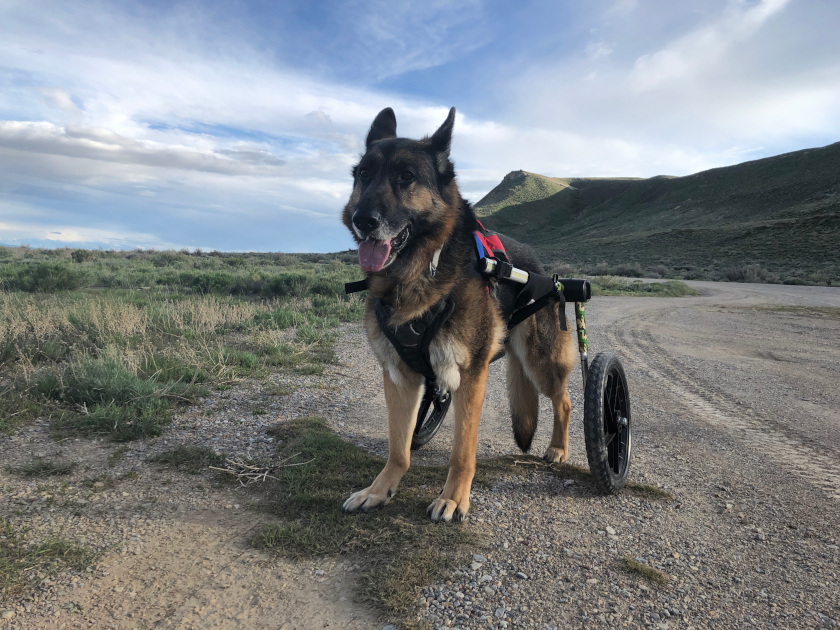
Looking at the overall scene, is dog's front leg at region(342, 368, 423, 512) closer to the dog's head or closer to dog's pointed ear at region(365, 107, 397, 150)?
the dog's head

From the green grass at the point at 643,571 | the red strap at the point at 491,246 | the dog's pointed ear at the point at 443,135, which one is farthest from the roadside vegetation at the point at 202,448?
the dog's pointed ear at the point at 443,135

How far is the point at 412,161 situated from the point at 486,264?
81cm

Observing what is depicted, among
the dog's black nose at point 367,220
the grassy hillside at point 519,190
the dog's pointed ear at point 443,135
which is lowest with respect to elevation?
the dog's black nose at point 367,220

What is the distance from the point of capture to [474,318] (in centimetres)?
311

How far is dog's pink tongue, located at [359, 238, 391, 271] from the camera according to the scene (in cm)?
291

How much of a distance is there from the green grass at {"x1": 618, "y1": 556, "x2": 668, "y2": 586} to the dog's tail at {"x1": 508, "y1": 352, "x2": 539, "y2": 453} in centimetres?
147

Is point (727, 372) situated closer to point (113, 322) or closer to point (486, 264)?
point (486, 264)

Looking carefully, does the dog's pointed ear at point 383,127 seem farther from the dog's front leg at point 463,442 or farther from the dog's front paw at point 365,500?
the dog's front paw at point 365,500

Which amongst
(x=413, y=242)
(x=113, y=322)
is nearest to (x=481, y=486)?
(x=413, y=242)

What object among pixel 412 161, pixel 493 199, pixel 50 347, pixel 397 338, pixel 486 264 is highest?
pixel 493 199

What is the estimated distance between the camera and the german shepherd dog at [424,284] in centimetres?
297

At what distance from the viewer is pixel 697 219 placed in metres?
82.8

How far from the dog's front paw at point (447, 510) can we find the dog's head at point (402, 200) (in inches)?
60.2

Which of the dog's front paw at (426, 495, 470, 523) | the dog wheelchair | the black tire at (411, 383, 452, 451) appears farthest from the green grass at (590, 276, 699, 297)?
A: the dog's front paw at (426, 495, 470, 523)
